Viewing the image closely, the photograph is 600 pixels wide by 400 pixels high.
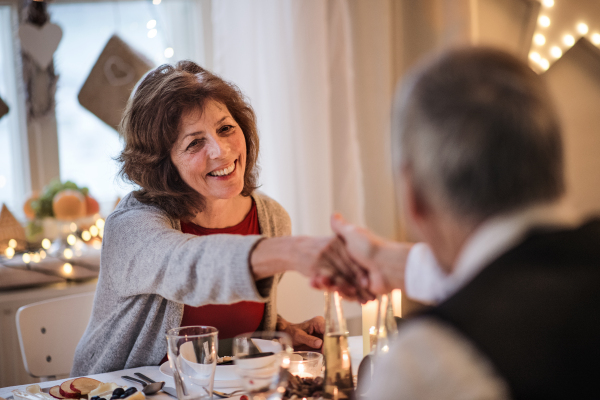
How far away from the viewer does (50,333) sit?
1642 mm

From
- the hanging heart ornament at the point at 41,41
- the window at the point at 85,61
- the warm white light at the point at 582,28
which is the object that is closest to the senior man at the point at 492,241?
the warm white light at the point at 582,28

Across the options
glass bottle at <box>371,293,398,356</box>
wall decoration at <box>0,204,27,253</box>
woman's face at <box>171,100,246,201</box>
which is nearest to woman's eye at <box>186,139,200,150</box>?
woman's face at <box>171,100,246,201</box>

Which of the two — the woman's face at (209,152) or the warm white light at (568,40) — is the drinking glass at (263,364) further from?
the warm white light at (568,40)

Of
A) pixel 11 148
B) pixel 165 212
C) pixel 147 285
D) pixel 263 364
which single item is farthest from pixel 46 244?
pixel 263 364

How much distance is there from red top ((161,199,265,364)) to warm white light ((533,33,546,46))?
5.75 feet

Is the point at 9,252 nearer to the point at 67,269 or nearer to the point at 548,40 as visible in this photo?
the point at 67,269

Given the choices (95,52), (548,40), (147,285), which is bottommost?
(147,285)

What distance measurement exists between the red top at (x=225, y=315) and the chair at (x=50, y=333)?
0.46 metres

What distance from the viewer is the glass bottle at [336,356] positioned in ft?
2.98

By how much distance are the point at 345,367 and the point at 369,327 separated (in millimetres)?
213

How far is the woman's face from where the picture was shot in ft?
4.93

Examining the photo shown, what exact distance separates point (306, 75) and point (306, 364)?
1.74m

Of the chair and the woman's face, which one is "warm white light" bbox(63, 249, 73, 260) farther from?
the woman's face

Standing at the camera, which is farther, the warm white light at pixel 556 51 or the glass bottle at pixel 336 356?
the warm white light at pixel 556 51
